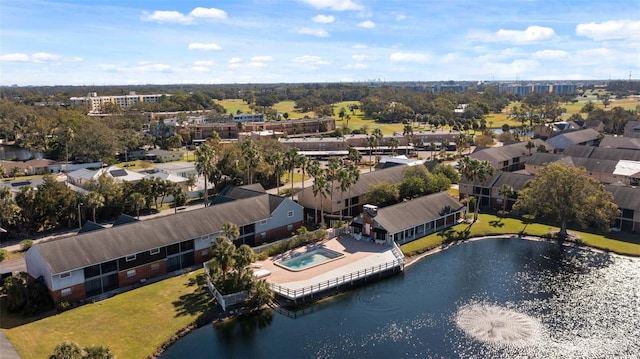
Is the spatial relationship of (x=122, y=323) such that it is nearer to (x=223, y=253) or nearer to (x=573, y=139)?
(x=223, y=253)

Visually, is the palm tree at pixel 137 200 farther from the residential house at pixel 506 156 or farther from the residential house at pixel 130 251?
the residential house at pixel 506 156

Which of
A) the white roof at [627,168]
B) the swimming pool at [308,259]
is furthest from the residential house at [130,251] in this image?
the white roof at [627,168]

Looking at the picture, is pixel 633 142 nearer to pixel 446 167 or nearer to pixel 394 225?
pixel 446 167

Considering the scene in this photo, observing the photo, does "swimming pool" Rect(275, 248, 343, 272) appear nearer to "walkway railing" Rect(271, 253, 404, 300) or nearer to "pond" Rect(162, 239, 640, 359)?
"walkway railing" Rect(271, 253, 404, 300)

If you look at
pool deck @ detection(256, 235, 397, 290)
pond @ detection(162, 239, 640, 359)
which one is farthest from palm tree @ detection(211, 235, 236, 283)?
pool deck @ detection(256, 235, 397, 290)

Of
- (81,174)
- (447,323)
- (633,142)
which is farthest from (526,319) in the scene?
(633,142)

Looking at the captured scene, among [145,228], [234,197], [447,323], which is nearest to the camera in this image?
[447,323]

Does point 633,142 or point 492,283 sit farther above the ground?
point 633,142
